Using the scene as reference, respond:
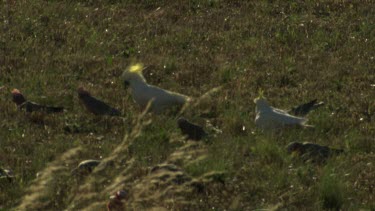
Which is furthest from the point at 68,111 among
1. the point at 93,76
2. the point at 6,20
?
the point at 6,20

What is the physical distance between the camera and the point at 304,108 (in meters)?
11.4

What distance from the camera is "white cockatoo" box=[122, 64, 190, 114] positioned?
37.3 feet

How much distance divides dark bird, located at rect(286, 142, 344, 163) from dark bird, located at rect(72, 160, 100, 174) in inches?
71.5

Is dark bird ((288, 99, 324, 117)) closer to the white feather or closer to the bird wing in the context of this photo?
the white feather

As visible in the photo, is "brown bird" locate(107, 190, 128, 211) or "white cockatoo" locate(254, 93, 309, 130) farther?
"white cockatoo" locate(254, 93, 309, 130)

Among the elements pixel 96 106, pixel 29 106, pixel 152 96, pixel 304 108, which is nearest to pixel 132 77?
pixel 152 96

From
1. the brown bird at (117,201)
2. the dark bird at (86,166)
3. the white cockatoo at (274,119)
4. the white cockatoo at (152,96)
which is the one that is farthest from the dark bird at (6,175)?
the white cockatoo at (274,119)

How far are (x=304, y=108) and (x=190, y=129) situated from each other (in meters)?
1.59

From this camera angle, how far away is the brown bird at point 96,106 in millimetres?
11219

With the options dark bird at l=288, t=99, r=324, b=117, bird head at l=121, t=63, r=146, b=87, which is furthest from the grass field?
bird head at l=121, t=63, r=146, b=87

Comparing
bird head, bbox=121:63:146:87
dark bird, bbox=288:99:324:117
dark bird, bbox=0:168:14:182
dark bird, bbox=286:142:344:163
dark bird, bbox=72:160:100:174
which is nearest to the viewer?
dark bird, bbox=0:168:14:182

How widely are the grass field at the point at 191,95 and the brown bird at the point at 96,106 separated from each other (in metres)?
0.10

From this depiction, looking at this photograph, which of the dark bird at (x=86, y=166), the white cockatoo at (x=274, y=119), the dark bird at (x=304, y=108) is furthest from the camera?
the dark bird at (x=304, y=108)

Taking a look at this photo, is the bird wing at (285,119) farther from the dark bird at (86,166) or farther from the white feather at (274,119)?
the dark bird at (86,166)
